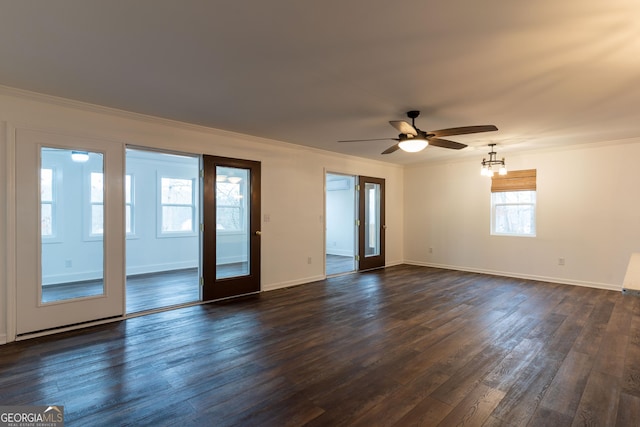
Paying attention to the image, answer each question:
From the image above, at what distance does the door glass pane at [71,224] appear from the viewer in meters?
3.52

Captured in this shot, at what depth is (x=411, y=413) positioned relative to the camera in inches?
82.4

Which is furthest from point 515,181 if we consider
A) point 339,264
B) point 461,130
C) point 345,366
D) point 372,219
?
point 345,366

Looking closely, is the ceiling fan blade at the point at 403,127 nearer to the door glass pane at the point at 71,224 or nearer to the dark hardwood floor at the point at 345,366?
the dark hardwood floor at the point at 345,366

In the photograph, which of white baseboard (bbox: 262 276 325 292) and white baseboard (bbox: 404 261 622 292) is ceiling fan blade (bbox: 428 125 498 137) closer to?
white baseboard (bbox: 262 276 325 292)

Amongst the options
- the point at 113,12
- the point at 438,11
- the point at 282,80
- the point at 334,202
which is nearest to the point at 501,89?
the point at 438,11

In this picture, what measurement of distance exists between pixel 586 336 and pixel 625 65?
8.43 feet

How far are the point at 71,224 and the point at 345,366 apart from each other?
3523mm

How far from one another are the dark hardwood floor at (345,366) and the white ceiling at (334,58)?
246 cm

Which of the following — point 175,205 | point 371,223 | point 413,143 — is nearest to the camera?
point 413,143

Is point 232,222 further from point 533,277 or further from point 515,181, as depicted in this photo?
point 533,277

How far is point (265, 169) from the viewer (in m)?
5.36

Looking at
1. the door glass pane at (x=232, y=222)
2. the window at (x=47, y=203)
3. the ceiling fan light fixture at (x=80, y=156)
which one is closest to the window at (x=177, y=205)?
the door glass pane at (x=232, y=222)

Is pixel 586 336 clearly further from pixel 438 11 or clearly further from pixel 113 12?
pixel 113 12

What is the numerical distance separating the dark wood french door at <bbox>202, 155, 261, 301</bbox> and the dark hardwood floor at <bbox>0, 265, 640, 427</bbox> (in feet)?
1.78
